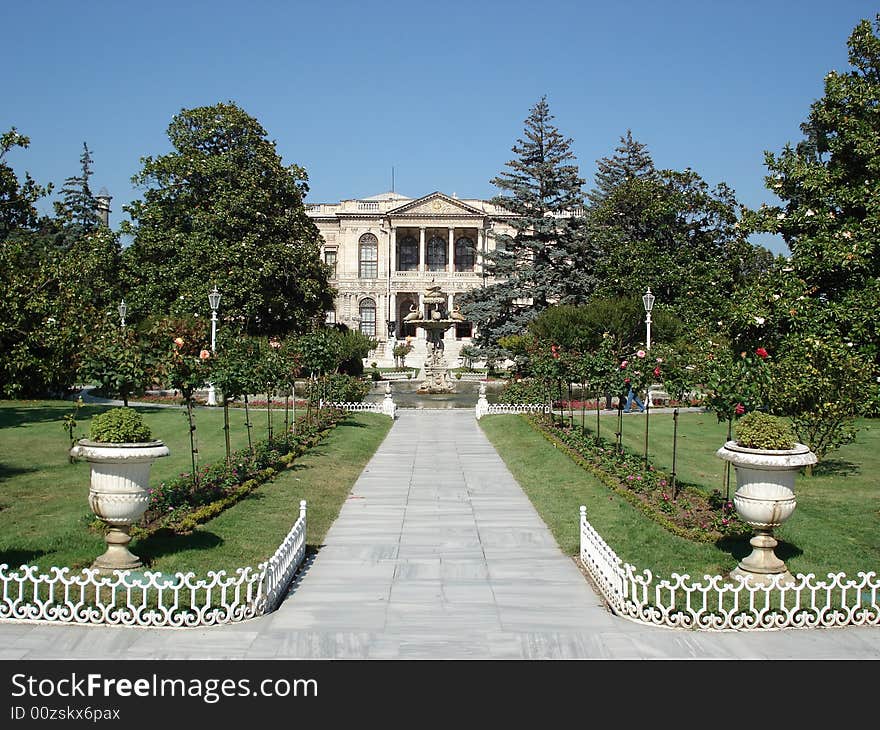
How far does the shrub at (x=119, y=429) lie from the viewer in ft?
30.1

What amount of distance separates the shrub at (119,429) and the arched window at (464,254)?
79.3 meters

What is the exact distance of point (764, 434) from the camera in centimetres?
909

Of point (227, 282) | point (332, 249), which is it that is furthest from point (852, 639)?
point (332, 249)

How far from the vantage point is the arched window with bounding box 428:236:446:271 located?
89250 millimetres

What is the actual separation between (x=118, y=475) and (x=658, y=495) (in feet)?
28.3

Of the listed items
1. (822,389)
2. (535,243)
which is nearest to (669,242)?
(535,243)

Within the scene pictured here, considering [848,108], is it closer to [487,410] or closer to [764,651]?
[487,410]

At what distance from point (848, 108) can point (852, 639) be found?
1850 cm

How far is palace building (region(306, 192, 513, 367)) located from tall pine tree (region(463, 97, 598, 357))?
106 feet

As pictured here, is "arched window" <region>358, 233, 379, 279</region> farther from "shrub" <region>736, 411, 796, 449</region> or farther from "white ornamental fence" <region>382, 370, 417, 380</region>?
"shrub" <region>736, 411, 796, 449</region>

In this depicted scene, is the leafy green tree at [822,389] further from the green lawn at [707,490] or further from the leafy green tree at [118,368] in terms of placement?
the leafy green tree at [118,368]

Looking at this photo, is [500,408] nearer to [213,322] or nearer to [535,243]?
[213,322]

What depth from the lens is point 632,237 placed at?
47.8 meters

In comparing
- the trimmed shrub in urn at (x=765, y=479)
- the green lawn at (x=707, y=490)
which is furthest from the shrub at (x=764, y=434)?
the green lawn at (x=707, y=490)
